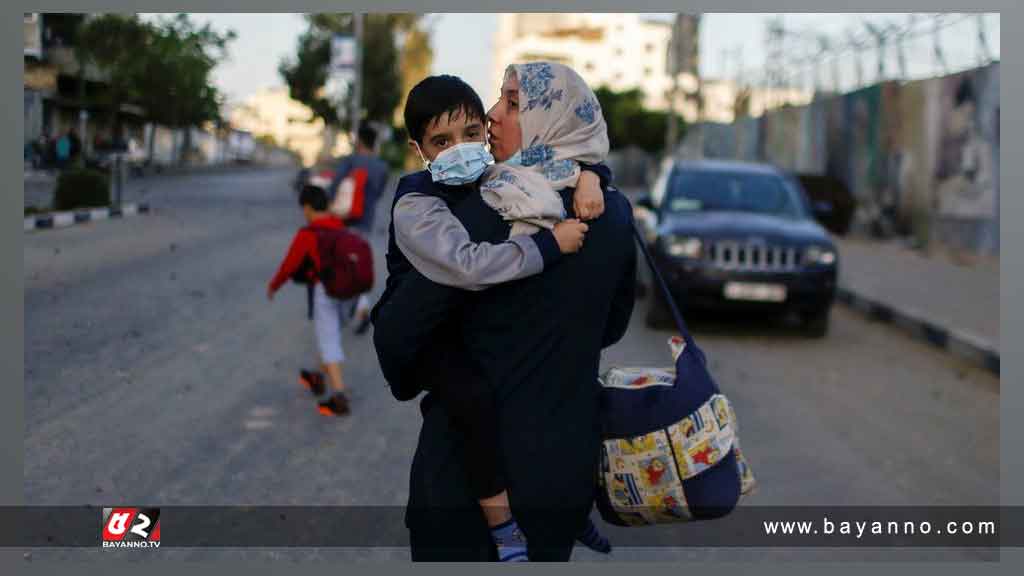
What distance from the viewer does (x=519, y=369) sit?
7.80ft

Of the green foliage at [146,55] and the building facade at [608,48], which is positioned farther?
the building facade at [608,48]

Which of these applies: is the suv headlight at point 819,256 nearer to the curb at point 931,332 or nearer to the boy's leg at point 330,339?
the curb at point 931,332

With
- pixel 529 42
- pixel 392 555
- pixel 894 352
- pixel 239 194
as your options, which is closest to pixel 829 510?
pixel 392 555

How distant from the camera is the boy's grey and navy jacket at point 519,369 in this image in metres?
2.36

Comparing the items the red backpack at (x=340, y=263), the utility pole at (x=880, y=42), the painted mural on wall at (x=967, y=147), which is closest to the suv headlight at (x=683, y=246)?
the red backpack at (x=340, y=263)

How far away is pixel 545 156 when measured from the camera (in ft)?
7.80

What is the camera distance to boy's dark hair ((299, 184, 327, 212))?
21.4 feet

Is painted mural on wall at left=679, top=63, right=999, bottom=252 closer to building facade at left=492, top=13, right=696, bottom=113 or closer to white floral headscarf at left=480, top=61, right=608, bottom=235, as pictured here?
white floral headscarf at left=480, top=61, right=608, bottom=235

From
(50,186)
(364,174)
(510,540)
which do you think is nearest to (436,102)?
(510,540)

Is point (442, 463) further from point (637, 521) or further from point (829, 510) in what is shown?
point (829, 510)

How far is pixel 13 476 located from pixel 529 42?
128 metres

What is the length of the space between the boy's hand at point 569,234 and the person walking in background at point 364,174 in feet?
20.9

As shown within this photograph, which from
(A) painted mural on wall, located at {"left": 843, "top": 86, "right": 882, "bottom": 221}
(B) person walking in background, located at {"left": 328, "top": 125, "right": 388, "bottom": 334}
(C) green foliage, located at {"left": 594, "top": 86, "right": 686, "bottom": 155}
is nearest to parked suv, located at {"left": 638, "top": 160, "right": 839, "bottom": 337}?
(B) person walking in background, located at {"left": 328, "top": 125, "right": 388, "bottom": 334}

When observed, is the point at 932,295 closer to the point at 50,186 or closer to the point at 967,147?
the point at 967,147
